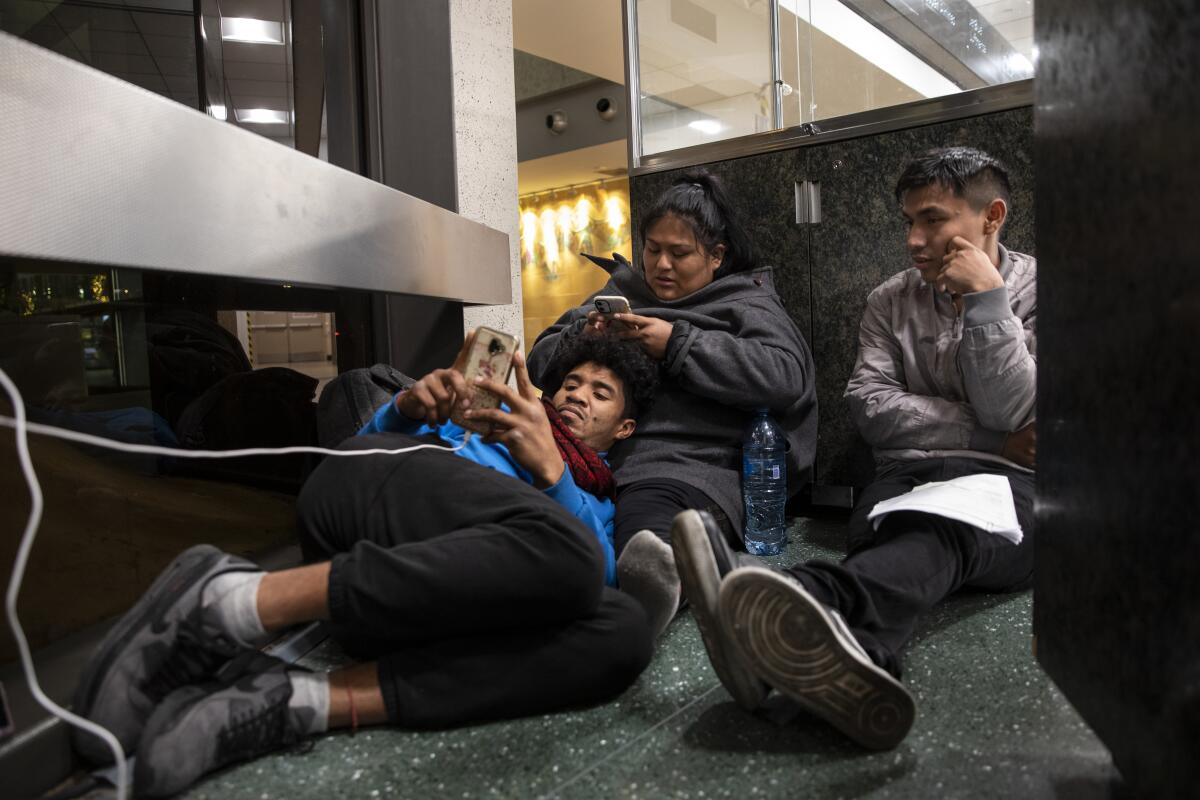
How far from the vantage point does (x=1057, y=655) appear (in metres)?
0.88

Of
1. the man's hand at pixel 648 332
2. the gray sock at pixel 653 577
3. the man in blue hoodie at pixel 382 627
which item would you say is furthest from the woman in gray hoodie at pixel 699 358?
the man in blue hoodie at pixel 382 627

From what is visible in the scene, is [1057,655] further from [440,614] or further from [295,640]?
[295,640]

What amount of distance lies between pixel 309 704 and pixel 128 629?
24 centimetres

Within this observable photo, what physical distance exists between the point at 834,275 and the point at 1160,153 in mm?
1657

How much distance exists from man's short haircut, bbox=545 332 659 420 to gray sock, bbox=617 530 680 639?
0.66 metres

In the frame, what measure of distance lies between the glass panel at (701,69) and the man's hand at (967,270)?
0.91 meters

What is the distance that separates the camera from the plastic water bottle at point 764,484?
2029 mm

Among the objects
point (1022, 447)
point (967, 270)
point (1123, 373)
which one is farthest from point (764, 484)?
point (1123, 373)

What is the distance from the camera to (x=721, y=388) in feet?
6.41

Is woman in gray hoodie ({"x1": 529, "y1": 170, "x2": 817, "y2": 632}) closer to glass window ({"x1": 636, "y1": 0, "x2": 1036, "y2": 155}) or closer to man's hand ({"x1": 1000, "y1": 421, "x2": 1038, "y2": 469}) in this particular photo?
glass window ({"x1": 636, "y1": 0, "x2": 1036, "y2": 155})

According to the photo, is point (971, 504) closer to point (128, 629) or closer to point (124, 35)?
point (128, 629)

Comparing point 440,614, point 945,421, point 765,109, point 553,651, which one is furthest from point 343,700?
point 765,109

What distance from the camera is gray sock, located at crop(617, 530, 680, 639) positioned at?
1.32 meters

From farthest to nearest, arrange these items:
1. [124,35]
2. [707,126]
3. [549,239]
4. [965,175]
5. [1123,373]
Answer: [549,239] < [707,126] < [965,175] < [124,35] < [1123,373]
